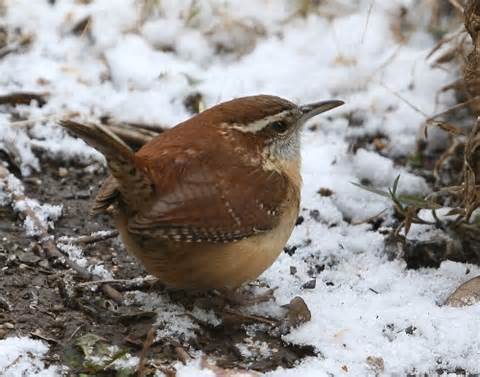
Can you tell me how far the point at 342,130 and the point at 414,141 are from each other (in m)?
0.49

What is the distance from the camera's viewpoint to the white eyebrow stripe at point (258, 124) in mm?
4305

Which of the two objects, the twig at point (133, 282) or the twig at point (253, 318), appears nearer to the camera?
the twig at point (253, 318)

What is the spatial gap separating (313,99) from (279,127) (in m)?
1.70

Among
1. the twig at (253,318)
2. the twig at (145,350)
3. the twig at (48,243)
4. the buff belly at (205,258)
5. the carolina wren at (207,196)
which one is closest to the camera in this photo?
the twig at (145,350)

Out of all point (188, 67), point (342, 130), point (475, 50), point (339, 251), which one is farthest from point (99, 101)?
point (475, 50)

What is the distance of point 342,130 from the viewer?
5867 millimetres

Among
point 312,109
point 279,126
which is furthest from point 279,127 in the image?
point 312,109

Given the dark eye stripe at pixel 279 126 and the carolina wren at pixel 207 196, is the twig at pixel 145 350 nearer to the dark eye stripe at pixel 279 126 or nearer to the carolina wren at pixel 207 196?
the carolina wren at pixel 207 196

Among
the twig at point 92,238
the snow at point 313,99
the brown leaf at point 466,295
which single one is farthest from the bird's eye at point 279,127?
the brown leaf at point 466,295

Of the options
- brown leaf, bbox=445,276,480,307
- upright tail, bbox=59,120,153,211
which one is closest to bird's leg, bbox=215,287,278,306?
upright tail, bbox=59,120,153,211

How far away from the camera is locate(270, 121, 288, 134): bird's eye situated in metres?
4.40

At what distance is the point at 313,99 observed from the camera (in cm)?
607

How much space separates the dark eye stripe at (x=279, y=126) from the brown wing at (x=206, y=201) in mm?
308

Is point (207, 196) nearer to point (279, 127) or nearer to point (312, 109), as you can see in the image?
point (279, 127)
